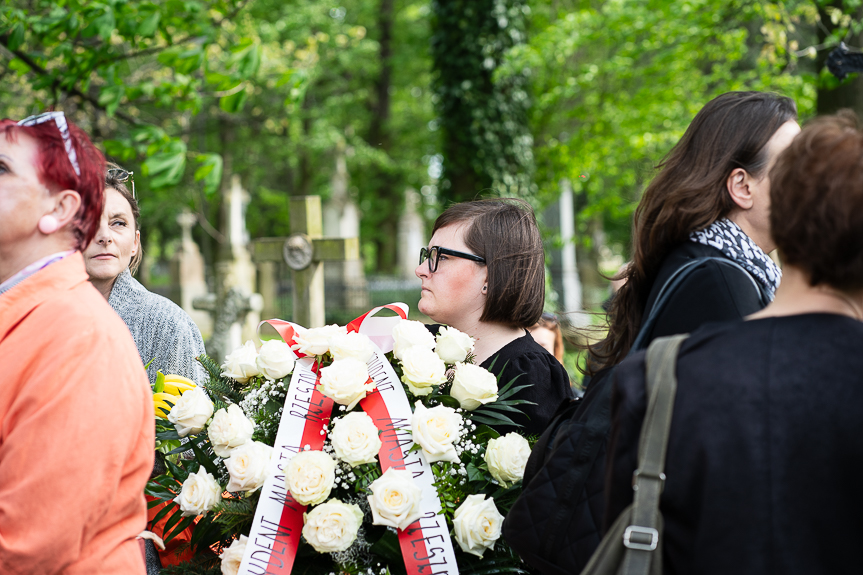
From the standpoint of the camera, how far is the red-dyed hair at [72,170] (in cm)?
149

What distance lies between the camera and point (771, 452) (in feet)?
3.84

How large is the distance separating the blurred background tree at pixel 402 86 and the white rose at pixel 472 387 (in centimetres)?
283

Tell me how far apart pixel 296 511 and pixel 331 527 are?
6.6 inches

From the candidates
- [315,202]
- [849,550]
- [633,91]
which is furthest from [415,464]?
[633,91]

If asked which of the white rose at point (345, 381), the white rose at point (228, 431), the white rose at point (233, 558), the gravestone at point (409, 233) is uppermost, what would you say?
the white rose at point (345, 381)

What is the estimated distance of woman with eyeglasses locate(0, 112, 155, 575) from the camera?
133 cm

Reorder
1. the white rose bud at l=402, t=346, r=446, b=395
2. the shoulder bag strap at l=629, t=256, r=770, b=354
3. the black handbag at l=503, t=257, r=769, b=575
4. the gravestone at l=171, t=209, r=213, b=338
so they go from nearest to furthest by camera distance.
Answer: the black handbag at l=503, t=257, r=769, b=575 → the shoulder bag strap at l=629, t=256, r=770, b=354 → the white rose bud at l=402, t=346, r=446, b=395 → the gravestone at l=171, t=209, r=213, b=338

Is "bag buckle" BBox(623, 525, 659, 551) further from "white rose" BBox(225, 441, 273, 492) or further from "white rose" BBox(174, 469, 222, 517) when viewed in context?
"white rose" BBox(174, 469, 222, 517)

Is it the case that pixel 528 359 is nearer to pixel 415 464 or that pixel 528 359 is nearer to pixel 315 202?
pixel 415 464

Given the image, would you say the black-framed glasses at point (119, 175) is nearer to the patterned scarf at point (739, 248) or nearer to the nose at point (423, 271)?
the nose at point (423, 271)

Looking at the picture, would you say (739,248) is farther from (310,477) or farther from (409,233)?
(409,233)

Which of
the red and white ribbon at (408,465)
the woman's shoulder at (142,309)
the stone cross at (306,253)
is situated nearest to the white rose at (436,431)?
the red and white ribbon at (408,465)

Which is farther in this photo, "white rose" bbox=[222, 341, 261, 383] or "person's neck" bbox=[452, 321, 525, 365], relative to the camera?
"person's neck" bbox=[452, 321, 525, 365]

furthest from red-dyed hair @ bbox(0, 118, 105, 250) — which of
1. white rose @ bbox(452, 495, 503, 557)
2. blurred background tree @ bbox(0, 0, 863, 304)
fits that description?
blurred background tree @ bbox(0, 0, 863, 304)
